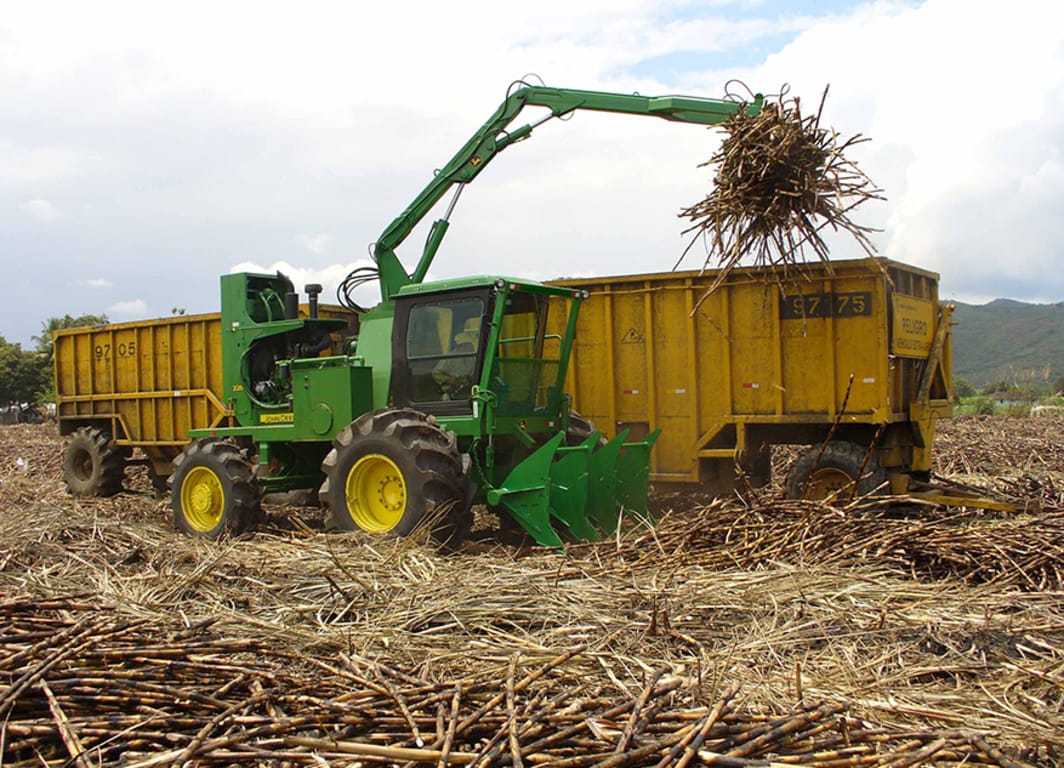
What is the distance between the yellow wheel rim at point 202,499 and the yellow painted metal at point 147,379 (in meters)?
1.93

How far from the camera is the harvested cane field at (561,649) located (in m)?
3.19

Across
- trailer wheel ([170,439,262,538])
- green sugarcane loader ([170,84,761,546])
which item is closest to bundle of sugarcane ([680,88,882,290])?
green sugarcane loader ([170,84,761,546])

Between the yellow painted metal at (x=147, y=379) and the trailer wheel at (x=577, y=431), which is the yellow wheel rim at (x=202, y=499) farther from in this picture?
the trailer wheel at (x=577, y=431)

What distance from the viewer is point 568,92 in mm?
10141

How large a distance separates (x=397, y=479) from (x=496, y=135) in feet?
Result: 14.9

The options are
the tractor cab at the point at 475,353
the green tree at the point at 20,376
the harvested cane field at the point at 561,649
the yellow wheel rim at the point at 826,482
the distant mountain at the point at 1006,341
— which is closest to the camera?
the harvested cane field at the point at 561,649

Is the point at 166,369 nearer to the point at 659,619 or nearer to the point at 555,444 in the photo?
the point at 555,444

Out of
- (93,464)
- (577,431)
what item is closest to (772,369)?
(577,431)

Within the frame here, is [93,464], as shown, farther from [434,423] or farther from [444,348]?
[434,423]

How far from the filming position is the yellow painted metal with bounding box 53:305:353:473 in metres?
12.2

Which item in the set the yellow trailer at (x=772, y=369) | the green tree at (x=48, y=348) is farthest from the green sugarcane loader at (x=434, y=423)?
the green tree at (x=48, y=348)

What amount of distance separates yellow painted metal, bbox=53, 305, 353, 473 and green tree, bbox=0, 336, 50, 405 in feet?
100

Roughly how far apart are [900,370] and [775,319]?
4.29 feet

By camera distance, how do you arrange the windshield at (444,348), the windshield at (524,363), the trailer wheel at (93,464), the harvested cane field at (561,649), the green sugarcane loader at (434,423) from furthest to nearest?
1. the trailer wheel at (93,464)
2. the windshield at (524,363)
3. the windshield at (444,348)
4. the green sugarcane loader at (434,423)
5. the harvested cane field at (561,649)
